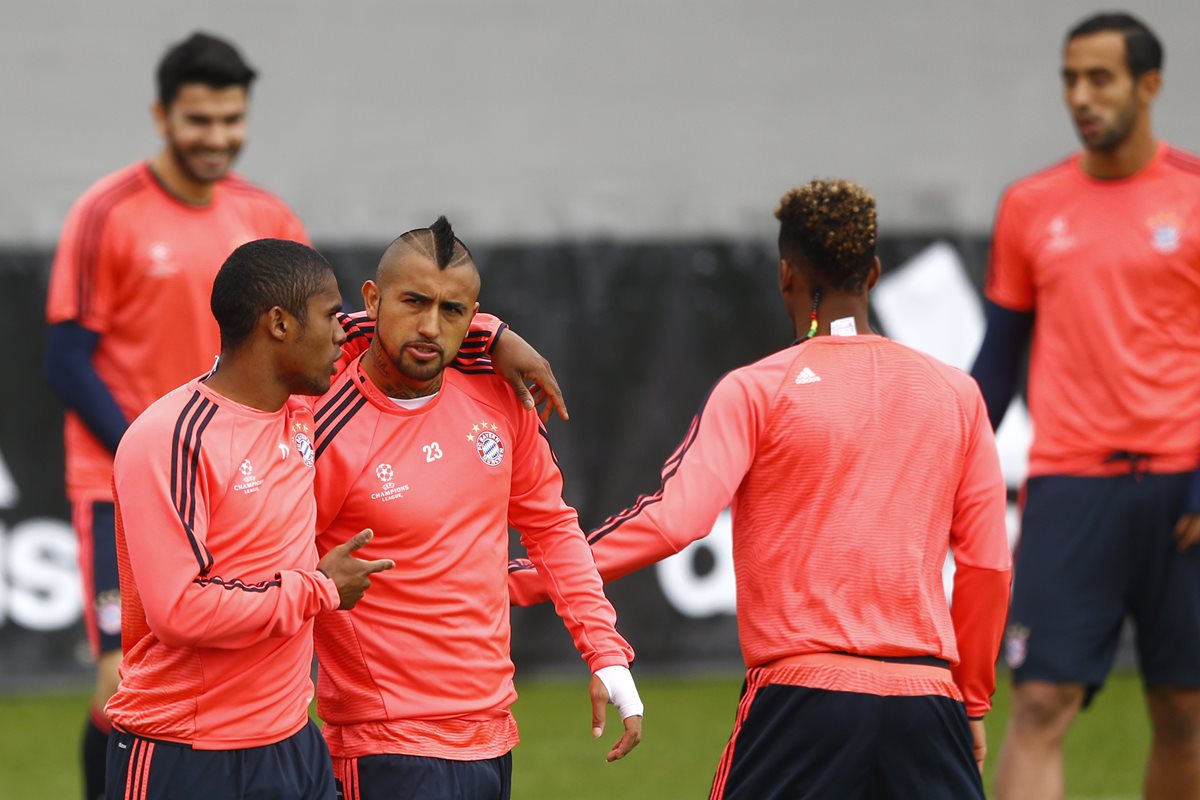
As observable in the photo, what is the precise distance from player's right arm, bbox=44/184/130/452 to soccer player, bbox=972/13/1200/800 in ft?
8.95

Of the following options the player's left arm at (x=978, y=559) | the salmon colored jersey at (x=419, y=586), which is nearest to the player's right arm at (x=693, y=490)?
the salmon colored jersey at (x=419, y=586)

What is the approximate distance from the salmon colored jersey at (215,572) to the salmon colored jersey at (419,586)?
12 centimetres

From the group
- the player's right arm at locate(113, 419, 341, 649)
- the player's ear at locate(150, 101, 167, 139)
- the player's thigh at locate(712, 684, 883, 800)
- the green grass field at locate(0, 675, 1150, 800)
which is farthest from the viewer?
the green grass field at locate(0, 675, 1150, 800)

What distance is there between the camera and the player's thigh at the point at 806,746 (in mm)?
4012

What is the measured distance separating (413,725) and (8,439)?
5.54 meters

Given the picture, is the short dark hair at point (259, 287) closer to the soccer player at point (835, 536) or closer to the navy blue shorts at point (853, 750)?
the soccer player at point (835, 536)

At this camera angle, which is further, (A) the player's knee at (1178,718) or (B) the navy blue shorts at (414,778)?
(A) the player's knee at (1178,718)

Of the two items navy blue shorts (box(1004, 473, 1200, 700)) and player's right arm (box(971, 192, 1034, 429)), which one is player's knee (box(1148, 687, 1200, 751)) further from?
player's right arm (box(971, 192, 1034, 429))

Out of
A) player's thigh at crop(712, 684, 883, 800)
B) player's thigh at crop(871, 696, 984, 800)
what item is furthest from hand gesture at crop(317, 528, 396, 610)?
player's thigh at crop(871, 696, 984, 800)

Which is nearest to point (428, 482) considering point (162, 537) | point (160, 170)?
point (162, 537)

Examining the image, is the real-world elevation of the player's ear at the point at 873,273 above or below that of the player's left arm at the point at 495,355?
above

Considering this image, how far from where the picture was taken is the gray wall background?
9812 millimetres

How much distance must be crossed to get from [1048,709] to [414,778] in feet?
8.23

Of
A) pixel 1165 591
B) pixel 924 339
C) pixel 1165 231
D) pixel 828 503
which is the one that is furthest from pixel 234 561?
pixel 924 339
